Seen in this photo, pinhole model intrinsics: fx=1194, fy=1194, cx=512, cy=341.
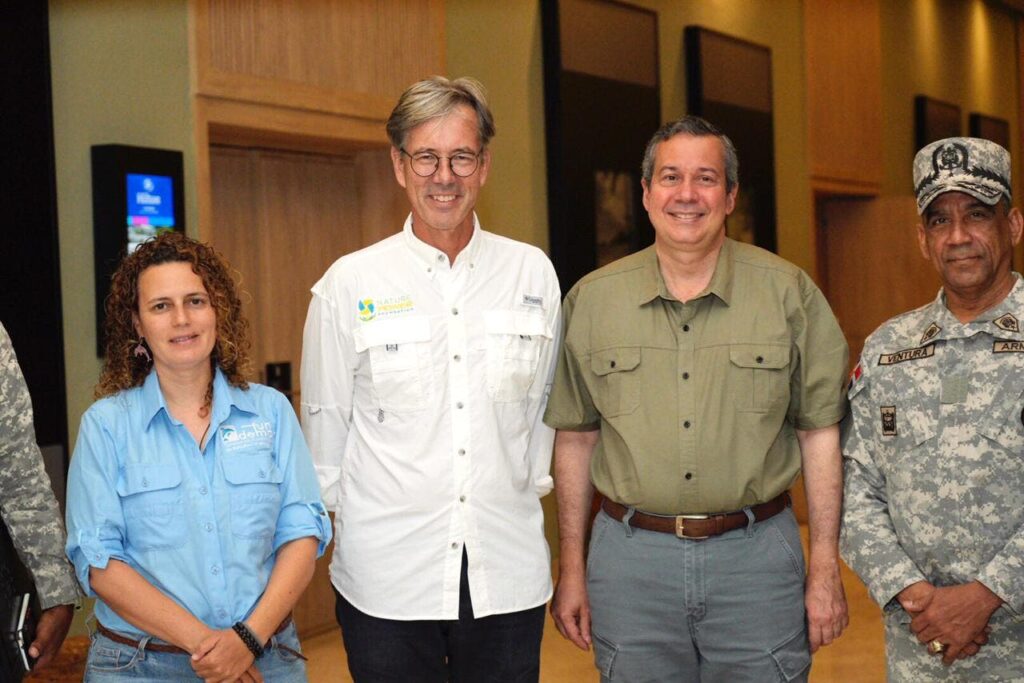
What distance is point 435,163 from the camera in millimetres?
2570

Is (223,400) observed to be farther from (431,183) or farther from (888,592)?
(888,592)

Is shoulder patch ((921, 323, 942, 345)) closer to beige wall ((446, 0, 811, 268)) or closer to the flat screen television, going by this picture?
the flat screen television

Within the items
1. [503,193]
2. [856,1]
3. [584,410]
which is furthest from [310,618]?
[856,1]

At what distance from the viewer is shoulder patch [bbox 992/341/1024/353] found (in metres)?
2.44

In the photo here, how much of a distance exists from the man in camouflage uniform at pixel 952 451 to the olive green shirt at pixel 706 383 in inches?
5.1

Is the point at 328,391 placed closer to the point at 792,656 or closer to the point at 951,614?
the point at 792,656

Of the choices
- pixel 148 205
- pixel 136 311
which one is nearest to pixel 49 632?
pixel 136 311

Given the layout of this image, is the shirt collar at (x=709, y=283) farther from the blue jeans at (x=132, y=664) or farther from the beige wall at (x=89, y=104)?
the beige wall at (x=89, y=104)

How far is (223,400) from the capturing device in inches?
90.1

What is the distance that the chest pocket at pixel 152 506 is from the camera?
7.15 feet

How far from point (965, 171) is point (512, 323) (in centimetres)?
101

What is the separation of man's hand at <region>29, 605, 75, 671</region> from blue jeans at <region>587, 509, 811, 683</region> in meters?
1.11

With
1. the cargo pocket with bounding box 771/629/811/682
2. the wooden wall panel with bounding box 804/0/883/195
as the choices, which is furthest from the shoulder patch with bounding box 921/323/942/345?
the wooden wall panel with bounding box 804/0/883/195

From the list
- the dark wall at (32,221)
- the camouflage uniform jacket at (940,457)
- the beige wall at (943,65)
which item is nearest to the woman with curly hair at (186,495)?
the camouflage uniform jacket at (940,457)
